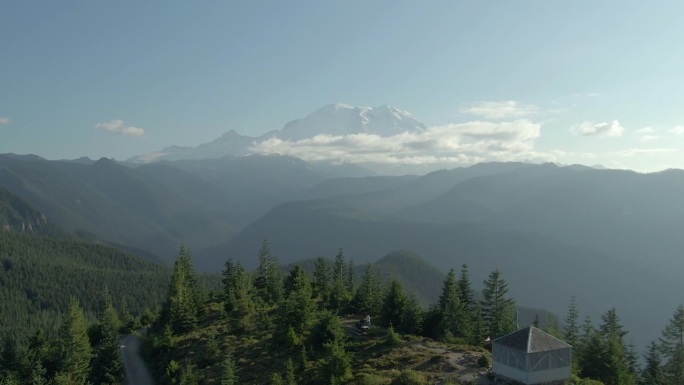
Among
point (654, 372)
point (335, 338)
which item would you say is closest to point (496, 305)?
point (654, 372)

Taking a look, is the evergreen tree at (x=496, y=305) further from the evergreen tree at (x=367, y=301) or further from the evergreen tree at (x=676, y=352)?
the evergreen tree at (x=676, y=352)

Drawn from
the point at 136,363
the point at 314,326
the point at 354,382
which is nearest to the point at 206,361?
the point at 314,326

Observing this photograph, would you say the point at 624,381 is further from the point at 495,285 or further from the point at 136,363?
the point at 136,363

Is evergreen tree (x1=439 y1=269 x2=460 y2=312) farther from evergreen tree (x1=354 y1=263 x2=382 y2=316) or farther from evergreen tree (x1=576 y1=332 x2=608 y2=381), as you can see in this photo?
evergreen tree (x1=576 y1=332 x2=608 y2=381)

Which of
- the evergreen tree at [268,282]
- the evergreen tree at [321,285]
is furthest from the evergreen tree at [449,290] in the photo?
the evergreen tree at [268,282]

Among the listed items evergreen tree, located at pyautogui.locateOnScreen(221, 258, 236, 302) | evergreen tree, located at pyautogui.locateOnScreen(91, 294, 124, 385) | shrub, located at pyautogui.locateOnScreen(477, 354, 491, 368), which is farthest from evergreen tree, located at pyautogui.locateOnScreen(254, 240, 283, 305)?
shrub, located at pyautogui.locateOnScreen(477, 354, 491, 368)
